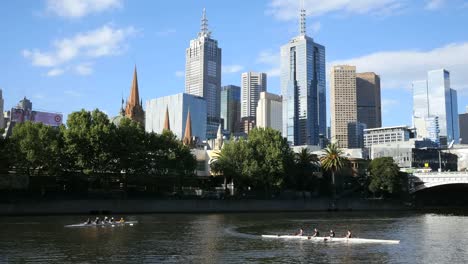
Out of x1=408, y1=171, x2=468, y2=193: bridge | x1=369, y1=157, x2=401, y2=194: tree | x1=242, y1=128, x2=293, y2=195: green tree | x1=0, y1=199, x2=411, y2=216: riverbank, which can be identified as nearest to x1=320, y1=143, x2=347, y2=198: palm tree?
x1=0, y1=199, x2=411, y2=216: riverbank

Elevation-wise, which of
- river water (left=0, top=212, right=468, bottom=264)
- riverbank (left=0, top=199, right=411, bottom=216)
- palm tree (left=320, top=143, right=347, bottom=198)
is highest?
palm tree (left=320, top=143, right=347, bottom=198)

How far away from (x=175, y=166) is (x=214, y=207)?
12582 millimetres

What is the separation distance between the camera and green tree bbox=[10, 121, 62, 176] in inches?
3826

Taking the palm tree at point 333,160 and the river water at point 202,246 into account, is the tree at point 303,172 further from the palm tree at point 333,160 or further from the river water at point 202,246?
the river water at point 202,246

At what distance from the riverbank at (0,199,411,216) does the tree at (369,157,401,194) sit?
366cm

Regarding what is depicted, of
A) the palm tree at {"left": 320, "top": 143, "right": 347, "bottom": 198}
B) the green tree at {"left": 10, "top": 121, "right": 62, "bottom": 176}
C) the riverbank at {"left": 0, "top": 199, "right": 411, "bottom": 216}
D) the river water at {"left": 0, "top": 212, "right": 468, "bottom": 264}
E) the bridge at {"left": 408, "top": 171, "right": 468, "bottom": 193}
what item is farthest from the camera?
the palm tree at {"left": 320, "top": 143, "right": 347, "bottom": 198}

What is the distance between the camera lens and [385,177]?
468 feet

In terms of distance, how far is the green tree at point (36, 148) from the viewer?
319 ft

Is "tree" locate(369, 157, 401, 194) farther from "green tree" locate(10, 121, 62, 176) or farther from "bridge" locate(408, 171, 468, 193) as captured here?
"green tree" locate(10, 121, 62, 176)

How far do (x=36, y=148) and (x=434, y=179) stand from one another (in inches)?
4075

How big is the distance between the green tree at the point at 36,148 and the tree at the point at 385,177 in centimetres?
8233

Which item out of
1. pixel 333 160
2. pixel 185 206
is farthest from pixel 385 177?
pixel 185 206

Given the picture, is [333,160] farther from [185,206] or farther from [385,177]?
[185,206]

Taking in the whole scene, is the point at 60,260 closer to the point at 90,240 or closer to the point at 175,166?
the point at 90,240
